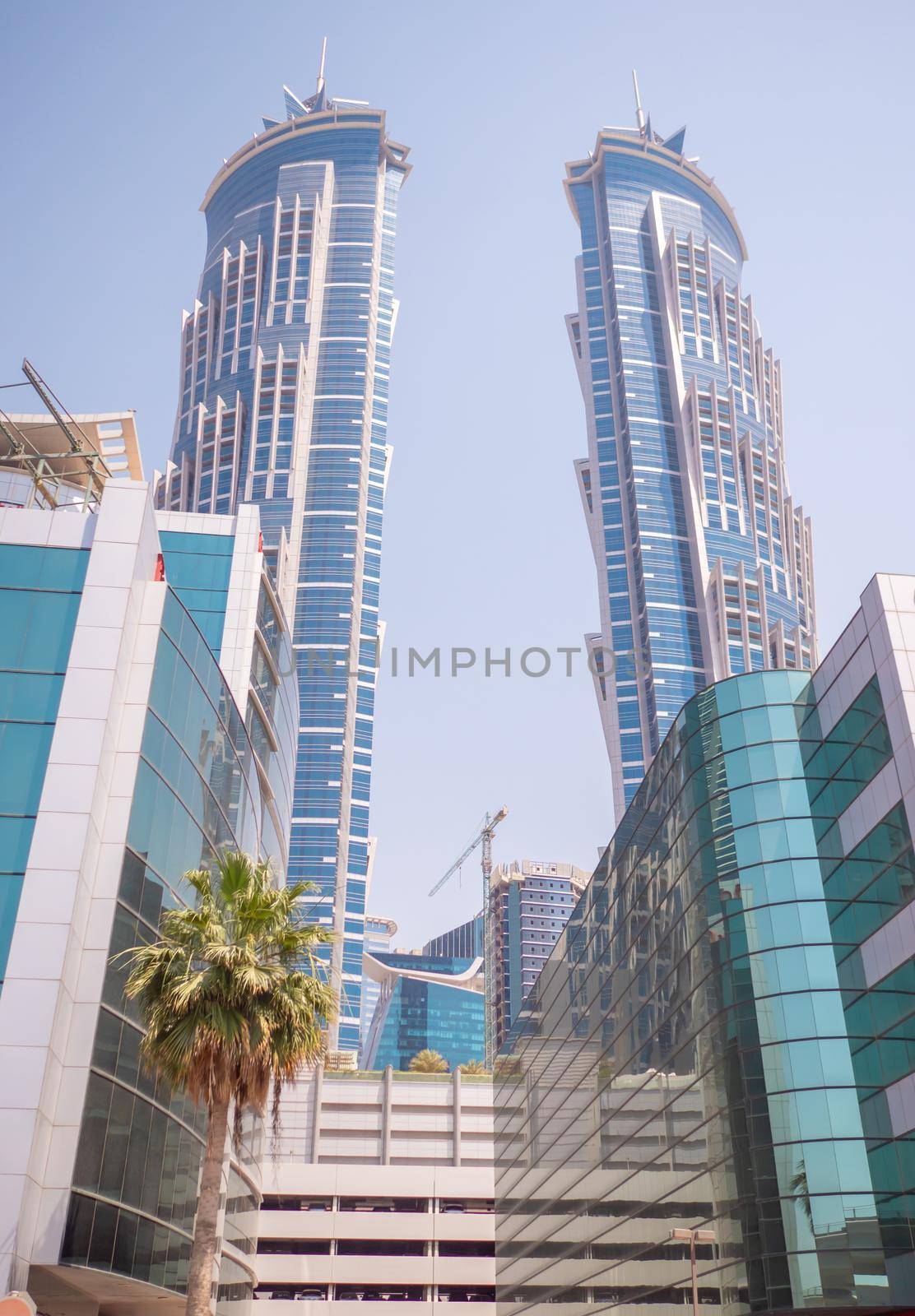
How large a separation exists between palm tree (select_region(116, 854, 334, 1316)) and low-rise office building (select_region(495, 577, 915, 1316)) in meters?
16.1

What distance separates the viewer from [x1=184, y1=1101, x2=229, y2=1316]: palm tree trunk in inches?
976

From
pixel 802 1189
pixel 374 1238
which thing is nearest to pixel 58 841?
pixel 802 1189

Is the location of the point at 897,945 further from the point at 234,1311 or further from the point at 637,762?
the point at 637,762

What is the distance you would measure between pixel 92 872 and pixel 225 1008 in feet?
22.5

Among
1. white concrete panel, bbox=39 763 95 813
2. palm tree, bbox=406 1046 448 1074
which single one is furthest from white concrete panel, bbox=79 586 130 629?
palm tree, bbox=406 1046 448 1074

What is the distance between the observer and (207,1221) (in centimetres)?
2577

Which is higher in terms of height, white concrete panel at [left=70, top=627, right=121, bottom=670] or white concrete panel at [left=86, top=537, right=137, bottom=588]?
white concrete panel at [left=86, top=537, right=137, bottom=588]

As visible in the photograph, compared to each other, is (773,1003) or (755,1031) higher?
(773,1003)

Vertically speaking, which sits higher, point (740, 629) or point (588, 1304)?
point (740, 629)

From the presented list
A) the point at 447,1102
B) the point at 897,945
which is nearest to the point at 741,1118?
the point at 897,945

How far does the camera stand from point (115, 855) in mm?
32562

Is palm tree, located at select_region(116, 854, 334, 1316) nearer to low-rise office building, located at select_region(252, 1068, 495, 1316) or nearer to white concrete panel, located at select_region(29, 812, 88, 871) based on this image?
white concrete panel, located at select_region(29, 812, 88, 871)

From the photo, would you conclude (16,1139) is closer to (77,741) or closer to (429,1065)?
(77,741)

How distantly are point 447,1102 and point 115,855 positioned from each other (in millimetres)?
89216
